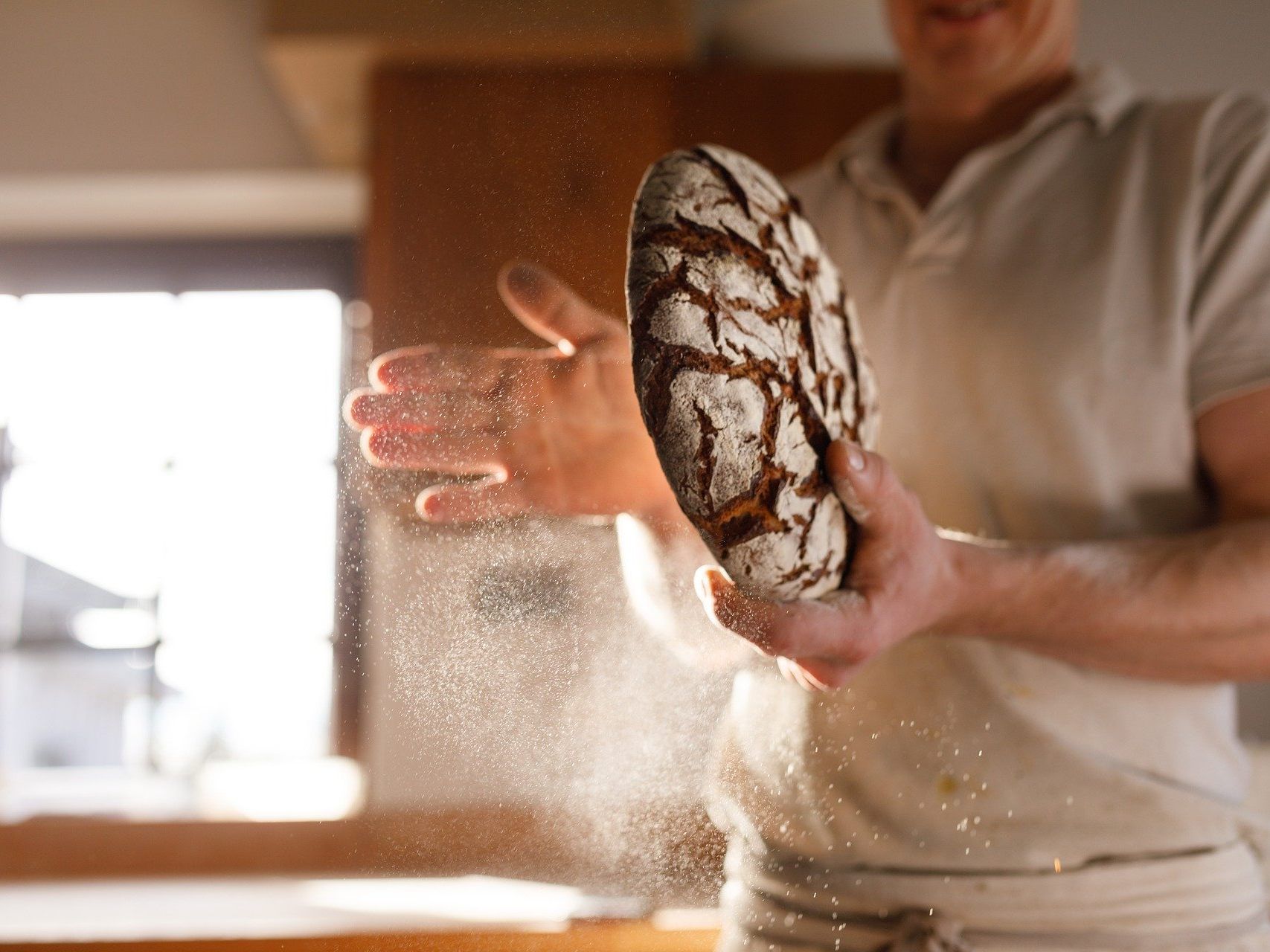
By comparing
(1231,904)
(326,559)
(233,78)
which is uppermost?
(233,78)

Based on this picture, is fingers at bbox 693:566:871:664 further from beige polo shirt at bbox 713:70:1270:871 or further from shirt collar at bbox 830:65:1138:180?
shirt collar at bbox 830:65:1138:180

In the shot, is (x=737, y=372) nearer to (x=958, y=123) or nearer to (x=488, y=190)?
(x=488, y=190)

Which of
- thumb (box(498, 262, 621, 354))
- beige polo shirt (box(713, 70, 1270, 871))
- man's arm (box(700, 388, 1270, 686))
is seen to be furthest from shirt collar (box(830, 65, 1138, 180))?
thumb (box(498, 262, 621, 354))

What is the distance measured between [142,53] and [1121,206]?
1.00 ft

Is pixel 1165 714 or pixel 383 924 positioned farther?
pixel 1165 714

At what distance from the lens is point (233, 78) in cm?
21

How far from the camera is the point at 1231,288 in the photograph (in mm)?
319

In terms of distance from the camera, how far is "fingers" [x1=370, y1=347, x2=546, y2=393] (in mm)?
183

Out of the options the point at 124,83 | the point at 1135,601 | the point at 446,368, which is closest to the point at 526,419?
the point at 446,368

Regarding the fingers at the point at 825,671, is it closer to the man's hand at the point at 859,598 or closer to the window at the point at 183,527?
the man's hand at the point at 859,598

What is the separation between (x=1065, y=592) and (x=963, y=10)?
10.1 inches

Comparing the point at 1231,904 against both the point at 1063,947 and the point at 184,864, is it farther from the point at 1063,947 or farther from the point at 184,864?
the point at 184,864

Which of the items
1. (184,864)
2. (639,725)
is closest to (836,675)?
(639,725)

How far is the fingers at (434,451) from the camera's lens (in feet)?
0.59
